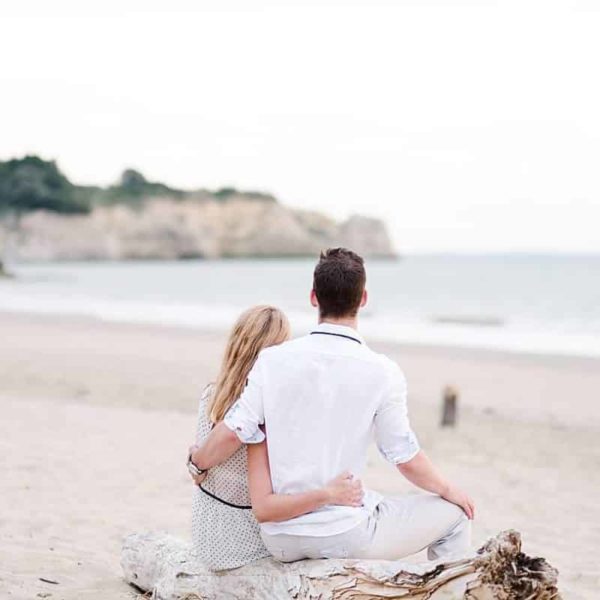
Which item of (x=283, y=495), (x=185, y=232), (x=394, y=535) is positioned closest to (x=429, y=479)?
(x=394, y=535)

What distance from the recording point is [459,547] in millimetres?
3393

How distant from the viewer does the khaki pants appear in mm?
3307

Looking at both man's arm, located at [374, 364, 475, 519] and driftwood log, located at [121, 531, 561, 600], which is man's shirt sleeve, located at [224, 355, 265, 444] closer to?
man's arm, located at [374, 364, 475, 519]

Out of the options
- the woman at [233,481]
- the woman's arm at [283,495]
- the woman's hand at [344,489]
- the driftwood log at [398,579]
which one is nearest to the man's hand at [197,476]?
the woman at [233,481]

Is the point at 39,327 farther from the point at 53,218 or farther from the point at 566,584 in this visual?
the point at 53,218

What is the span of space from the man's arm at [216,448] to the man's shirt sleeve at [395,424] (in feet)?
1.73

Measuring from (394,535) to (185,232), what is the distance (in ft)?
466

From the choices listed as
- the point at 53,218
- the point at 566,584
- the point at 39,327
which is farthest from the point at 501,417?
the point at 53,218

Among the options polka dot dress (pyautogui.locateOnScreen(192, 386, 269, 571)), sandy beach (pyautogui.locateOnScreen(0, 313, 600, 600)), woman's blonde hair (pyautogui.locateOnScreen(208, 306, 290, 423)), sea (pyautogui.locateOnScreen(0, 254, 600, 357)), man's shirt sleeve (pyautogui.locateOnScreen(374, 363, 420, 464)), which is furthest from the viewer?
sea (pyautogui.locateOnScreen(0, 254, 600, 357))

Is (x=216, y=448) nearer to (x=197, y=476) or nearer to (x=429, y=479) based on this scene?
(x=197, y=476)

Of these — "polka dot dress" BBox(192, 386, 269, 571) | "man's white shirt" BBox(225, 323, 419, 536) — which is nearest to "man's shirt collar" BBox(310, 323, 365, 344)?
"man's white shirt" BBox(225, 323, 419, 536)

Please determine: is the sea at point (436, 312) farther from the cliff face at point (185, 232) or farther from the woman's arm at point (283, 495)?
the cliff face at point (185, 232)

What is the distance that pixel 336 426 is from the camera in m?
3.18

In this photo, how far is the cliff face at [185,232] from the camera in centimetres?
13075
